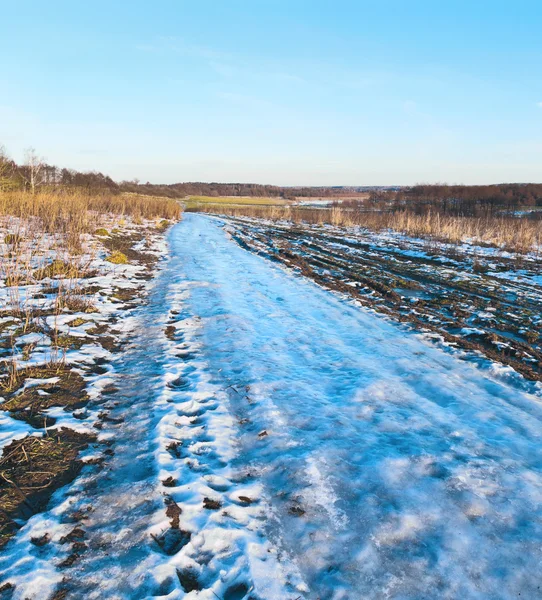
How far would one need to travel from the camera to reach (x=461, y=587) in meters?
2.08

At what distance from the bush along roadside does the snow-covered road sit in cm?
31

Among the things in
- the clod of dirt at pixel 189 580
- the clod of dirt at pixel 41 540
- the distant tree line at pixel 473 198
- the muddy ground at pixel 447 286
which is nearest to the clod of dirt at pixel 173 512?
the clod of dirt at pixel 189 580

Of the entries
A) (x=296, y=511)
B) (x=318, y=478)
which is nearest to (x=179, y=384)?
(x=318, y=478)

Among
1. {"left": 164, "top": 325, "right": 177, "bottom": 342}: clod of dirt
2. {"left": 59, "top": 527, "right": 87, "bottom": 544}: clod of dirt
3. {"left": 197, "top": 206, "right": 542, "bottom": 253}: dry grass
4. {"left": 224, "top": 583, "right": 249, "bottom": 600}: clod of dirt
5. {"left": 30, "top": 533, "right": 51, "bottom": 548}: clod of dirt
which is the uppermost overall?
{"left": 197, "top": 206, "right": 542, "bottom": 253}: dry grass

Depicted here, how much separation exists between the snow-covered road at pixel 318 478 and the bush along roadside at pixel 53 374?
31 cm

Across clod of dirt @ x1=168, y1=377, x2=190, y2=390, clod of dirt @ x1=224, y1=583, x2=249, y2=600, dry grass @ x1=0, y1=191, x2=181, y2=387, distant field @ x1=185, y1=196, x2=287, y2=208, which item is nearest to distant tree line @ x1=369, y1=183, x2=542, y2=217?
distant field @ x1=185, y1=196, x2=287, y2=208

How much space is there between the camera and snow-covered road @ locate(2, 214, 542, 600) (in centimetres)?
213

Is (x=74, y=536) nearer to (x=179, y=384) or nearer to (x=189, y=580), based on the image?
(x=189, y=580)

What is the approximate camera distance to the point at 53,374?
13.9ft

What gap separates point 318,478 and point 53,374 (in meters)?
3.12

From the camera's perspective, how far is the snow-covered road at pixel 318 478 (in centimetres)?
213

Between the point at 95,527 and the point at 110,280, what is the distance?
7094 mm

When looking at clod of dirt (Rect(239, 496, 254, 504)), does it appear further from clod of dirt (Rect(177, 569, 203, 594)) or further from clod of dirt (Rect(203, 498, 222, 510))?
clod of dirt (Rect(177, 569, 203, 594))

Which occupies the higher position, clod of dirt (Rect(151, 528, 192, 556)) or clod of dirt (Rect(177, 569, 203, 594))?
clod of dirt (Rect(151, 528, 192, 556))
